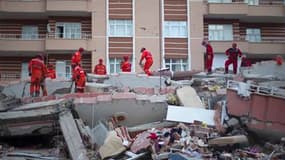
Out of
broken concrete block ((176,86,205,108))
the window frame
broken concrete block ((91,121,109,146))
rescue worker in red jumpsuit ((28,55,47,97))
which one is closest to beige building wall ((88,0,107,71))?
the window frame

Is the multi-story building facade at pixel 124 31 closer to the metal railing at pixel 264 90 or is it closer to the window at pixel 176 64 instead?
the window at pixel 176 64

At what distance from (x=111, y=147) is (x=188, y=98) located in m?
3.31

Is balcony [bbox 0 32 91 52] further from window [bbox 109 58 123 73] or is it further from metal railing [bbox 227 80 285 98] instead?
metal railing [bbox 227 80 285 98]

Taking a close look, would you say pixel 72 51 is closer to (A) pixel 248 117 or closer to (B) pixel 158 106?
(B) pixel 158 106

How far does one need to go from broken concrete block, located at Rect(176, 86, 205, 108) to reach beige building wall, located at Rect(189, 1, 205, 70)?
15.4m

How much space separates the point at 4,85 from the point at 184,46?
14.5 meters

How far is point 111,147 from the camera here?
9344mm

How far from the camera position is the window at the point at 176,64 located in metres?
27.5

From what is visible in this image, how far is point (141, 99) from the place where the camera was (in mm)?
11336

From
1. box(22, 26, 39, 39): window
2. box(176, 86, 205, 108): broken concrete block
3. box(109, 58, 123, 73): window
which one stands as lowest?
box(176, 86, 205, 108): broken concrete block

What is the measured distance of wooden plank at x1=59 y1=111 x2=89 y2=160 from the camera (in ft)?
29.7

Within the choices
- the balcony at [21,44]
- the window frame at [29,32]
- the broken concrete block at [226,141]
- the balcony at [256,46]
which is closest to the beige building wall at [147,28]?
the balcony at [256,46]

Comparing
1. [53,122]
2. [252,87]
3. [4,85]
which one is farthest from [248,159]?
[4,85]

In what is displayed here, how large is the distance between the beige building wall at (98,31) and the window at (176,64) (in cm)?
413
